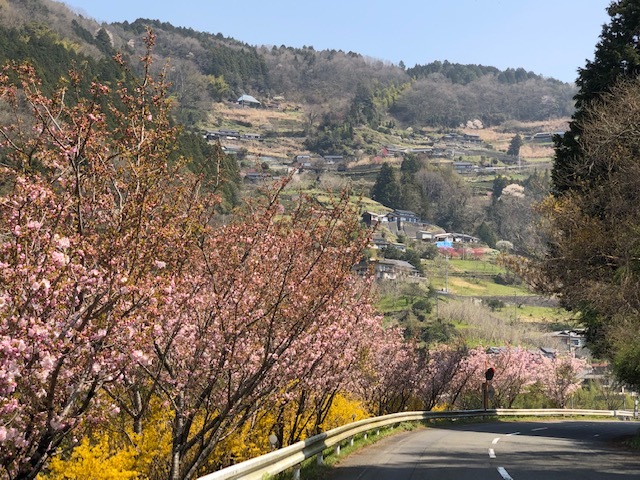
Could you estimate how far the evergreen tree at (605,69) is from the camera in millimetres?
26688

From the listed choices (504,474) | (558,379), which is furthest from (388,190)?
(504,474)

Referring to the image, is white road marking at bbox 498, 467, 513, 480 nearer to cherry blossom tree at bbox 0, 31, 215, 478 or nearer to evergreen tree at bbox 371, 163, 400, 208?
cherry blossom tree at bbox 0, 31, 215, 478

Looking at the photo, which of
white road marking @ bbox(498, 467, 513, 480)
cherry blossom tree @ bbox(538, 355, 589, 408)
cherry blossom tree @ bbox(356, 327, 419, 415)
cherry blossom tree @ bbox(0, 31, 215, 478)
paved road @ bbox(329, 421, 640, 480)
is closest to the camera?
cherry blossom tree @ bbox(0, 31, 215, 478)

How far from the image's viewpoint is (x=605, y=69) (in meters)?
27.5

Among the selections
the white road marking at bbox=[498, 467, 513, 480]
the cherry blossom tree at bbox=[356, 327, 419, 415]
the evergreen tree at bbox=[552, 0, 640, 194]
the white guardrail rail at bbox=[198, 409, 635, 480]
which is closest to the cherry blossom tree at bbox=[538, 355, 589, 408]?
the cherry blossom tree at bbox=[356, 327, 419, 415]

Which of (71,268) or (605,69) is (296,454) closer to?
(71,268)

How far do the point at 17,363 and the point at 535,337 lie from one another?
101 meters

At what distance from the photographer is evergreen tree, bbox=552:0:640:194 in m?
26.7

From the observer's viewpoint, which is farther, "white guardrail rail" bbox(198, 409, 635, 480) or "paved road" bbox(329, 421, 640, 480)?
"paved road" bbox(329, 421, 640, 480)

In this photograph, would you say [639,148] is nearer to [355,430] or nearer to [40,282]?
[355,430]

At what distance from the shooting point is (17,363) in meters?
6.07

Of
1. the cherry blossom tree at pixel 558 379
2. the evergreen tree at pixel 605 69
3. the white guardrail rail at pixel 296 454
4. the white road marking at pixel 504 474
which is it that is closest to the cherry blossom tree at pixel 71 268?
the white guardrail rail at pixel 296 454

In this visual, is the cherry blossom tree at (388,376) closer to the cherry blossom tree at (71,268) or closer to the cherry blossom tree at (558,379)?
the cherry blossom tree at (71,268)

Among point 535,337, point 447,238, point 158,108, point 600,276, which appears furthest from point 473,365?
point 447,238
